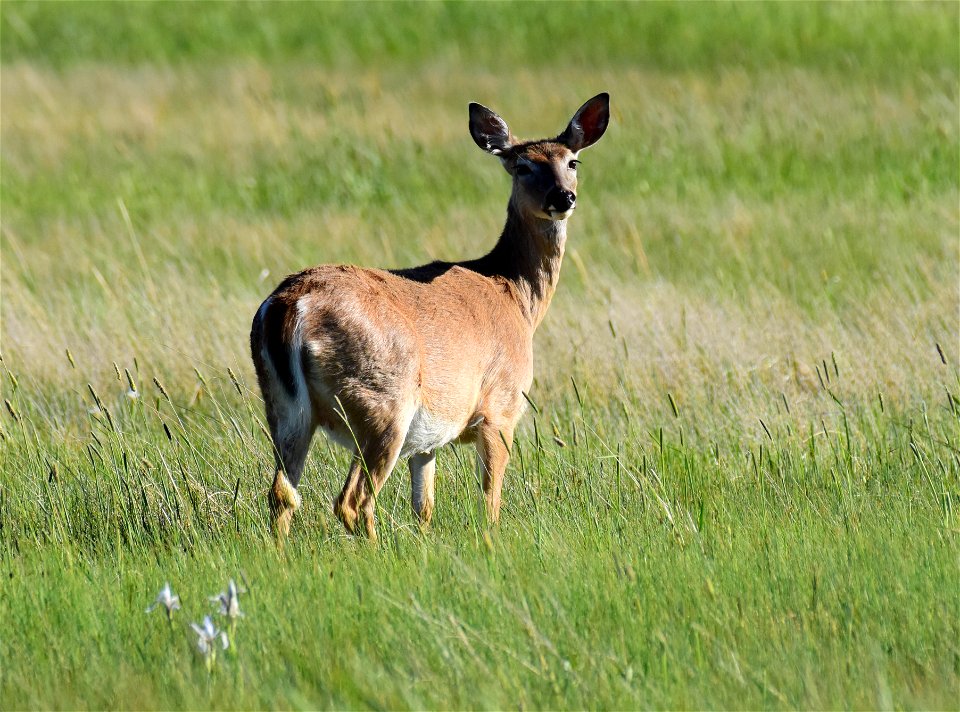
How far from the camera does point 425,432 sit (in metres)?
5.09

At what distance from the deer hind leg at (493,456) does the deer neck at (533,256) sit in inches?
36.5

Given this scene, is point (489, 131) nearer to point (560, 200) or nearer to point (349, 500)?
point (560, 200)

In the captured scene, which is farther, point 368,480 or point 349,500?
point 349,500

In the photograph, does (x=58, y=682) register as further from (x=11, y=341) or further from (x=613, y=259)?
(x=613, y=259)

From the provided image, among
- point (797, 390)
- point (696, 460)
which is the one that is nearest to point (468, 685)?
point (696, 460)

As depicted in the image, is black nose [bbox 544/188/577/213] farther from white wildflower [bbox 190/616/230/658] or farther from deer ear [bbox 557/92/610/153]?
white wildflower [bbox 190/616/230/658]

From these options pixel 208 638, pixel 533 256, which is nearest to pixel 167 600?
pixel 208 638

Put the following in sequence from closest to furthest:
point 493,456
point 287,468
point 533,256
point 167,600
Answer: point 167,600 → point 287,468 → point 493,456 → point 533,256

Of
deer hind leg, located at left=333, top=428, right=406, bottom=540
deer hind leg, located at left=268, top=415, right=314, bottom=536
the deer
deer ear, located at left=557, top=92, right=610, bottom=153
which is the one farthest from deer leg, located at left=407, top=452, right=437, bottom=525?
deer ear, located at left=557, top=92, right=610, bottom=153

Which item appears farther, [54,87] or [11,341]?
[54,87]

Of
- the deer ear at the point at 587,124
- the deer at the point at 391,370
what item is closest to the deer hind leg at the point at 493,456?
the deer at the point at 391,370

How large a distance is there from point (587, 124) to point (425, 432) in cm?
222

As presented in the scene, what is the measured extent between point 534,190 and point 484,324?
886 millimetres

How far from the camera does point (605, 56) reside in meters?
18.0
